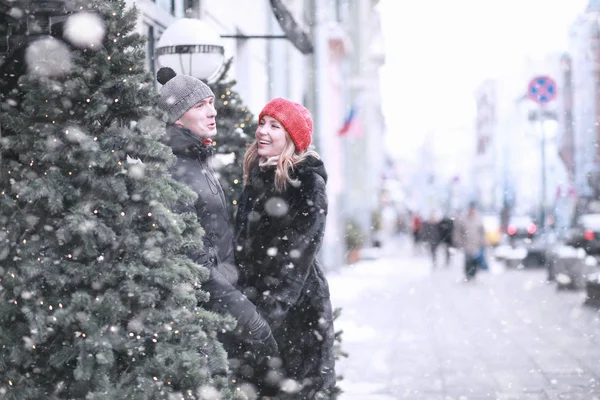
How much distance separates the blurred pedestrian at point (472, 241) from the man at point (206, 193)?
642 inches

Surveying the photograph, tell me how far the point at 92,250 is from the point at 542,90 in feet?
61.9

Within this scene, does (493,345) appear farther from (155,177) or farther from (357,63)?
(357,63)

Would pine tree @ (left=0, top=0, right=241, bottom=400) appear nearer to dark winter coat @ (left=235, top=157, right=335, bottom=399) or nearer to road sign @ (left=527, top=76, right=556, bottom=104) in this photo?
dark winter coat @ (left=235, top=157, right=335, bottom=399)

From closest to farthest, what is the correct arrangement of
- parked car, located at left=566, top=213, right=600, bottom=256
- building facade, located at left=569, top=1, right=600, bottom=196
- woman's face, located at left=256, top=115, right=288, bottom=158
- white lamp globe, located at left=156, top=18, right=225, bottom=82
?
woman's face, located at left=256, top=115, right=288, bottom=158 → white lamp globe, located at left=156, top=18, right=225, bottom=82 → parked car, located at left=566, top=213, right=600, bottom=256 → building facade, located at left=569, top=1, right=600, bottom=196

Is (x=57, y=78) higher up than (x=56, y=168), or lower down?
higher up

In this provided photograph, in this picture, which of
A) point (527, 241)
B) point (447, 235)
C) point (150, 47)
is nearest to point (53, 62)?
point (150, 47)

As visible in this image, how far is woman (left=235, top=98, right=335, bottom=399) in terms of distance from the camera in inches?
146

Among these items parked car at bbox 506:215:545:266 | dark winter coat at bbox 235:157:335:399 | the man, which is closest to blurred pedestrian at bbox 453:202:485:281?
parked car at bbox 506:215:545:266

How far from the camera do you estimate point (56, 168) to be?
298 cm

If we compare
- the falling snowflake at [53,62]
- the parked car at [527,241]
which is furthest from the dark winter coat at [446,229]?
the falling snowflake at [53,62]

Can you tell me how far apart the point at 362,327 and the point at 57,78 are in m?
8.83

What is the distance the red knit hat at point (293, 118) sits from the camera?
380cm

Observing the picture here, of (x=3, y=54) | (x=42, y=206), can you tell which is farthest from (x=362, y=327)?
(x=42, y=206)

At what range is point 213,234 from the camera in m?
3.52
